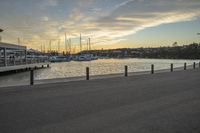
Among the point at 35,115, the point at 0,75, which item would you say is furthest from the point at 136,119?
the point at 0,75

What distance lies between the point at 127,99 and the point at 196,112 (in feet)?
10.6

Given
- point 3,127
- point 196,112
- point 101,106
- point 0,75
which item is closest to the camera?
point 3,127

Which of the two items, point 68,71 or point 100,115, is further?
point 68,71

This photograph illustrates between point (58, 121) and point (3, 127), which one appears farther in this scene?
point (58, 121)

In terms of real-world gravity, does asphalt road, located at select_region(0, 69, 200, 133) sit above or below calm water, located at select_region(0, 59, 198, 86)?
above

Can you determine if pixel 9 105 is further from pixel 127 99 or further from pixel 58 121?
pixel 127 99

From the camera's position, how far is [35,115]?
7918mm

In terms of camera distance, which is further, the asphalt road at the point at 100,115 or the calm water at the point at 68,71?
the calm water at the point at 68,71

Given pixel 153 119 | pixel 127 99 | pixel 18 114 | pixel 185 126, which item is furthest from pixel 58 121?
pixel 127 99

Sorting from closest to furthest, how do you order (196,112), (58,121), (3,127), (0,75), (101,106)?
(3,127), (58,121), (196,112), (101,106), (0,75)

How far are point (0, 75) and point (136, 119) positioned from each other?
122 feet

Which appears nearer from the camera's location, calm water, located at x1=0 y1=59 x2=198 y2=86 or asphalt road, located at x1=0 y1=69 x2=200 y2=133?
asphalt road, located at x1=0 y1=69 x2=200 y2=133

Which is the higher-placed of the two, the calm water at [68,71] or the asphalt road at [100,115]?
the asphalt road at [100,115]

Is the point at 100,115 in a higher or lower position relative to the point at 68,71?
higher
